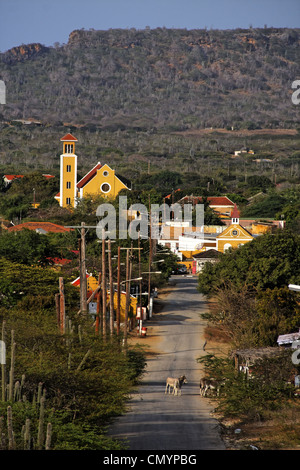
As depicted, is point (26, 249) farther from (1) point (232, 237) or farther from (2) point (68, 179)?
(2) point (68, 179)

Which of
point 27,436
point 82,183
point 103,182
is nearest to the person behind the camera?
point 27,436

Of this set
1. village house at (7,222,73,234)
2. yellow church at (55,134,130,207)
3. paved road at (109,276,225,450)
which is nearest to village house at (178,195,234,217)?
yellow church at (55,134,130,207)

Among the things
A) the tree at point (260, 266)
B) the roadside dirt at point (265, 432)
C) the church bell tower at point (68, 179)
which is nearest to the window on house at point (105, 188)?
the church bell tower at point (68, 179)

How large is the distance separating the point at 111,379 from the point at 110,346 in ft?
12.2

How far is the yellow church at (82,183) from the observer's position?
344 ft

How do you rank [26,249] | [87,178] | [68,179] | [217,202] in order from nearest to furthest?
[26,249], [68,179], [87,178], [217,202]

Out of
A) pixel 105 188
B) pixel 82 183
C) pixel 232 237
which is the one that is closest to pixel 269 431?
pixel 232 237

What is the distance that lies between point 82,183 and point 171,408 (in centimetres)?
8127

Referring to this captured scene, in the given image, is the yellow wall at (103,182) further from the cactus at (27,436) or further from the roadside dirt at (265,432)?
the cactus at (27,436)

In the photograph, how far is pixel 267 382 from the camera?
28.2 meters

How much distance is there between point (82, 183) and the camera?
10688 cm

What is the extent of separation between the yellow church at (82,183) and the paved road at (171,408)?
57.3 m
